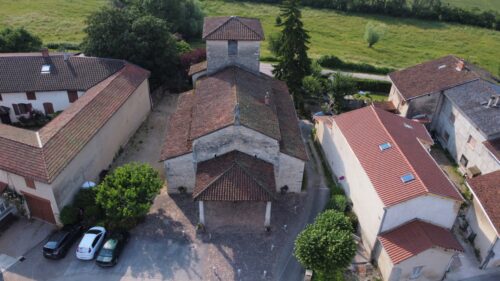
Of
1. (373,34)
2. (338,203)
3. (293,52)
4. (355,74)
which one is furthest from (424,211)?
(373,34)

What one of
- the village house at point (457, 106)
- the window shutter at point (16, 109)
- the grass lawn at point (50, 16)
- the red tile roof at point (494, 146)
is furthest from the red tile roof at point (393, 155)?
the grass lawn at point (50, 16)

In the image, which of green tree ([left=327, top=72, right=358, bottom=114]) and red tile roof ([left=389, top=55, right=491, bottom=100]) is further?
green tree ([left=327, top=72, right=358, bottom=114])

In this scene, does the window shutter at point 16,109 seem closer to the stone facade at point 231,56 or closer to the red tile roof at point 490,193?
the stone facade at point 231,56

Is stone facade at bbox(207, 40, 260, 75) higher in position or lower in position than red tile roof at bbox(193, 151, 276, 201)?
higher

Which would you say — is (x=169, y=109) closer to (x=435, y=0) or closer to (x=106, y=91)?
(x=106, y=91)

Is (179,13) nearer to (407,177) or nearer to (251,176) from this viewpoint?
(251,176)

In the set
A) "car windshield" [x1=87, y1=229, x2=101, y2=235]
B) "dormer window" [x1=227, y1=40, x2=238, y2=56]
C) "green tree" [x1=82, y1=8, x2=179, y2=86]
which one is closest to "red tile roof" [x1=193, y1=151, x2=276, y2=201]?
"car windshield" [x1=87, y1=229, x2=101, y2=235]

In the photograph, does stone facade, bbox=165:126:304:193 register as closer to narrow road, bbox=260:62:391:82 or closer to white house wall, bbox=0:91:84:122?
white house wall, bbox=0:91:84:122
